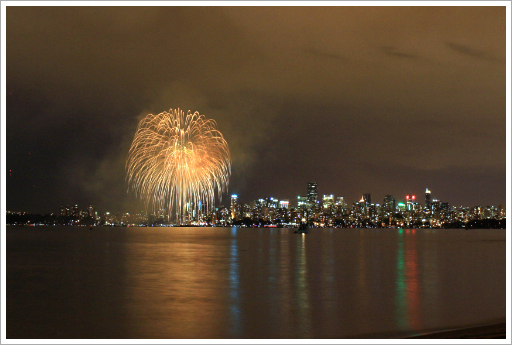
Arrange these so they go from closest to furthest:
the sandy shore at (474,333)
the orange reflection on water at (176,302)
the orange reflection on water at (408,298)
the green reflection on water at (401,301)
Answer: the sandy shore at (474,333), the orange reflection on water at (176,302), the green reflection on water at (401,301), the orange reflection on water at (408,298)

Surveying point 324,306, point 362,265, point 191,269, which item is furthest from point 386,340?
point 362,265

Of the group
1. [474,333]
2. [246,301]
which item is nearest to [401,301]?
[246,301]

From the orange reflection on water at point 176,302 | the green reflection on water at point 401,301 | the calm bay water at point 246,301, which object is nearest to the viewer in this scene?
the orange reflection on water at point 176,302

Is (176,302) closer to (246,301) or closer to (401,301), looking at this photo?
(246,301)

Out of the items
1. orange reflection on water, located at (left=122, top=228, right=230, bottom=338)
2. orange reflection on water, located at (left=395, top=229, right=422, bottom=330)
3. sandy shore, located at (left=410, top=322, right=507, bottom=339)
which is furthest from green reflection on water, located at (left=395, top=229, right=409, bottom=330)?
orange reflection on water, located at (left=122, top=228, right=230, bottom=338)

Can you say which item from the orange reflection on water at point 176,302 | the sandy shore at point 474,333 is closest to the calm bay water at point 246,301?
the orange reflection on water at point 176,302

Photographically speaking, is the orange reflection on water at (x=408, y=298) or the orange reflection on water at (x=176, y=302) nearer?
the orange reflection on water at (x=176, y=302)

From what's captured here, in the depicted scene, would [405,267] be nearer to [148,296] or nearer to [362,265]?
[362,265]

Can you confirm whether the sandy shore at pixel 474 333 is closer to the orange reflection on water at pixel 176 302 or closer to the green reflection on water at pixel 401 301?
the green reflection on water at pixel 401 301

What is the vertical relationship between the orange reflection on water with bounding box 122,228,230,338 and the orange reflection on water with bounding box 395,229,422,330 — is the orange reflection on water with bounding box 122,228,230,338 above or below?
above

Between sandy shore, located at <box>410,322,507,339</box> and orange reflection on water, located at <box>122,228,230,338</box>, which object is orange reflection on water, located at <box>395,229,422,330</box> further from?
orange reflection on water, located at <box>122,228,230,338</box>

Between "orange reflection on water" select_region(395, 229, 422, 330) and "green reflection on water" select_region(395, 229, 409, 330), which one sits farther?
"orange reflection on water" select_region(395, 229, 422, 330)
